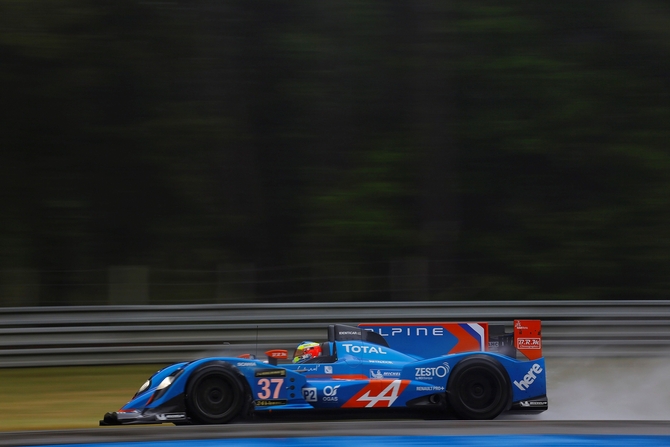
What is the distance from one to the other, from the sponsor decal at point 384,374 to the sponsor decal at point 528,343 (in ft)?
3.60

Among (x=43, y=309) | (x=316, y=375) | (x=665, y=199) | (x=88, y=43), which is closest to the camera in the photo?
(x=316, y=375)

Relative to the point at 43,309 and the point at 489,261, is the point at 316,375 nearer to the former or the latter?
the point at 43,309

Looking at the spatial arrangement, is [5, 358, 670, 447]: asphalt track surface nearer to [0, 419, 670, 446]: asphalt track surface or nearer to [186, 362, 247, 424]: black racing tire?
[0, 419, 670, 446]: asphalt track surface

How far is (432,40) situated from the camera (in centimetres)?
1177

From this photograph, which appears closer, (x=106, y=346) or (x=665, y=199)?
(x=106, y=346)

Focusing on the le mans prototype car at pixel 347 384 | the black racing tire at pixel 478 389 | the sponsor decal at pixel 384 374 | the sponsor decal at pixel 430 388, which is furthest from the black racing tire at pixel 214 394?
the black racing tire at pixel 478 389

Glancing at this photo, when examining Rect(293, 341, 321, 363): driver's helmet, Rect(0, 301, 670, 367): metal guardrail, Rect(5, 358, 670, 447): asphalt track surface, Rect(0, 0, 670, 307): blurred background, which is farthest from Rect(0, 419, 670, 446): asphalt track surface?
Rect(0, 0, 670, 307): blurred background

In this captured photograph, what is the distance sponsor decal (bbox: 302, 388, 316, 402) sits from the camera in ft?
19.5

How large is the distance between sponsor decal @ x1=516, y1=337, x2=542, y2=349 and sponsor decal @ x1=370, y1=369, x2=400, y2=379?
3.60 feet

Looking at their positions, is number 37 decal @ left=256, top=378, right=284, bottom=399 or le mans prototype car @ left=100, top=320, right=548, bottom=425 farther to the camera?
number 37 decal @ left=256, top=378, right=284, bottom=399

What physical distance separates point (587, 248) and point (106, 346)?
22.3 ft

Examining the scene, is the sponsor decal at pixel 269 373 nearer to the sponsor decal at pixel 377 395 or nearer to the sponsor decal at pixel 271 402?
the sponsor decal at pixel 271 402

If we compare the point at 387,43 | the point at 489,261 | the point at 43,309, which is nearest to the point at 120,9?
the point at 387,43

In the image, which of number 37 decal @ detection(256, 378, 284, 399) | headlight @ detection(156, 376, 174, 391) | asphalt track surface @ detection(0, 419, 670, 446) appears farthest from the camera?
number 37 decal @ detection(256, 378, 284, 399)
